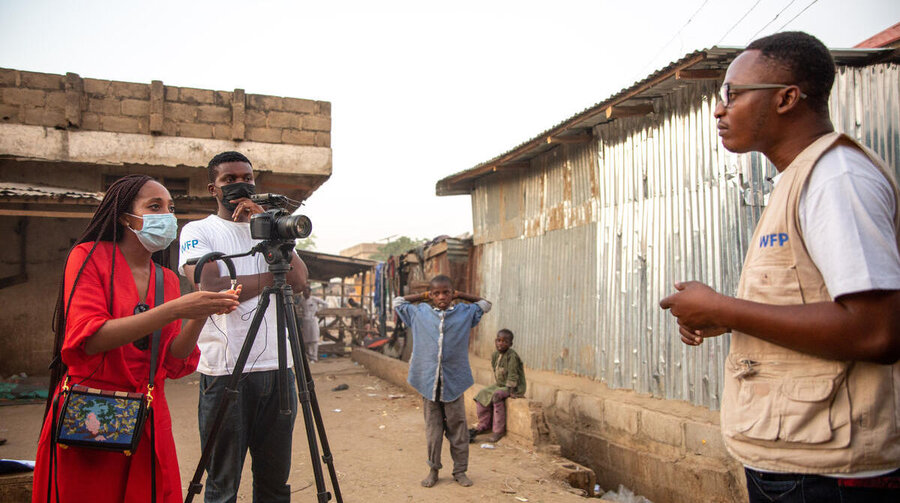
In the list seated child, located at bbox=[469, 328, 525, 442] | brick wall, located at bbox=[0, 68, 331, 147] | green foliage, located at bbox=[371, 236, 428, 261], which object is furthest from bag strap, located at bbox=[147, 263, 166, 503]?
green foliage, located at bbox=[371, 236, 428, 261]

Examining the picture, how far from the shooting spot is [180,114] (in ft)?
34.8

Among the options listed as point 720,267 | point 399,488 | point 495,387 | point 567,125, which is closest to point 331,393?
point 495,387

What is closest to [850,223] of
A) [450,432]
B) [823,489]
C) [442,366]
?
[823,489]

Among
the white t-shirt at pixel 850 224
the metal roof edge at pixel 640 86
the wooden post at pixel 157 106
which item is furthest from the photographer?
the wooden post at pixel 157 106

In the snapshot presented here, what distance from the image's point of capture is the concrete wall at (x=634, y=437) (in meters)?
4.90

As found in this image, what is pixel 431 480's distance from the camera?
4754mm

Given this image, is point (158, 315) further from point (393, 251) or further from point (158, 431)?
point (393, 251)

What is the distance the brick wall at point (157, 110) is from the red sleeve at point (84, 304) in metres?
9.40

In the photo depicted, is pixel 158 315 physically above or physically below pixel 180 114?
below

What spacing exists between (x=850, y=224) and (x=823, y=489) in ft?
1.78

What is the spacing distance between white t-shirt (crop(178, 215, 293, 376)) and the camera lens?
0.38 meters

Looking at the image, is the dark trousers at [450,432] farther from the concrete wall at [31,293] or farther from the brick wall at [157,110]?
the concrete wall at [31,293]

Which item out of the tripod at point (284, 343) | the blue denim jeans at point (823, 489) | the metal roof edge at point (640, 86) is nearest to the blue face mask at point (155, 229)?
the tripod at point (284, 343)

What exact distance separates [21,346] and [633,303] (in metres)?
9.88
